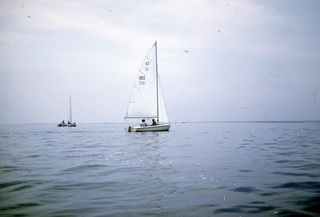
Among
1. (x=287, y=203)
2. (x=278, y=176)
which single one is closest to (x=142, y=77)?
(x=278, y=176)

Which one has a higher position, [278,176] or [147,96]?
[147,96]

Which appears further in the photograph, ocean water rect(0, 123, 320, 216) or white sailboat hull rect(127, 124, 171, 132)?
white sailboat hull rect(127, 124, 171, 132)

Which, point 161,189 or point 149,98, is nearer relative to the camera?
point 161,189

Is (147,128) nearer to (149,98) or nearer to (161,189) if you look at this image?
(149,98)

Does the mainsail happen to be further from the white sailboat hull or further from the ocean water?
the ocean water

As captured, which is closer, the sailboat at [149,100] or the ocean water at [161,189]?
the ocean water at [161,189]

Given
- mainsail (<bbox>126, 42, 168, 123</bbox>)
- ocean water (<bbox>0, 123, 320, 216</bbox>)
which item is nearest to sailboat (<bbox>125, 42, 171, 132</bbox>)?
mainsail (<bbox>126, 42, 168, 123</bbox>)

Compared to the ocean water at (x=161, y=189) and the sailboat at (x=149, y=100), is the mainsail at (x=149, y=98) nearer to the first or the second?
the sailboat at (x=149, y=100)

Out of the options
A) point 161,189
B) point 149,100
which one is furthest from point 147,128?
point 161,189

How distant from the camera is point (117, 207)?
647 centimetres

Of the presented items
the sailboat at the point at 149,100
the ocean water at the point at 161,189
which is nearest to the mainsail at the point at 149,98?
the sailboat at the point at 149,100

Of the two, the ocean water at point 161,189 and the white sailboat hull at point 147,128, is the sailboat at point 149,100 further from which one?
the ocean water at point 161,189

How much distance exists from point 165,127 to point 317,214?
39.7 m

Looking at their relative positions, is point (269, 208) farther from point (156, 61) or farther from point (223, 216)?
point (156, 61)
